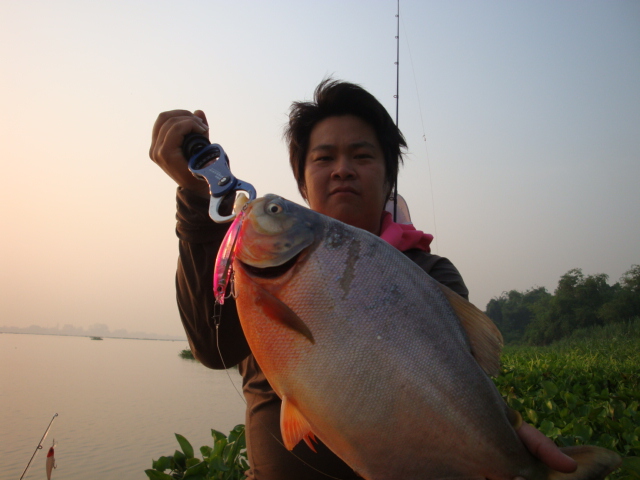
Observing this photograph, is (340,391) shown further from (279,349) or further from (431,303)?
(431,303)

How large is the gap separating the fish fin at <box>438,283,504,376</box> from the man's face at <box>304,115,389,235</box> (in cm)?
116

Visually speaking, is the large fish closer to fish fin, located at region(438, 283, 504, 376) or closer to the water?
fish fin, located at region(438, 283, 504, 376)

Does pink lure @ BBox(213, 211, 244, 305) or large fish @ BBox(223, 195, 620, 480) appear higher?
pink lure @ BBox(213, 211, 244, 305)

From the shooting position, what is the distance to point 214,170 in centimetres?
173

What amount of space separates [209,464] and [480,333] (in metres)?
2.39

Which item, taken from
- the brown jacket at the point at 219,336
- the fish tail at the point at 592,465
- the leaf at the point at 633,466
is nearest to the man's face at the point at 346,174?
the brown jacket at the point at 219,336

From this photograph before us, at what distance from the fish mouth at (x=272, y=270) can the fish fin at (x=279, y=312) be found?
0.13ft

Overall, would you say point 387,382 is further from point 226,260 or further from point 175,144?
point 175,144

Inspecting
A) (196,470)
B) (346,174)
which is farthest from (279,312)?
(196,470)

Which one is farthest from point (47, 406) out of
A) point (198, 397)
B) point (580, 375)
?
point (580, 375)

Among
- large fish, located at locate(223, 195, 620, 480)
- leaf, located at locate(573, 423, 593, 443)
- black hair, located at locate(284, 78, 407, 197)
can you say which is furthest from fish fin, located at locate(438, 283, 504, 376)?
leaf, located at locate(573, 423, 593, 443)

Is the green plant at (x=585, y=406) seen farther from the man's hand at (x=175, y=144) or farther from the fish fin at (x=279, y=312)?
the man's hand at (x=175, y=144)

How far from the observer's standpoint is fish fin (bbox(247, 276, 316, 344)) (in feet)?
4.47

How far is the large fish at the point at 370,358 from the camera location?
1270 mm
